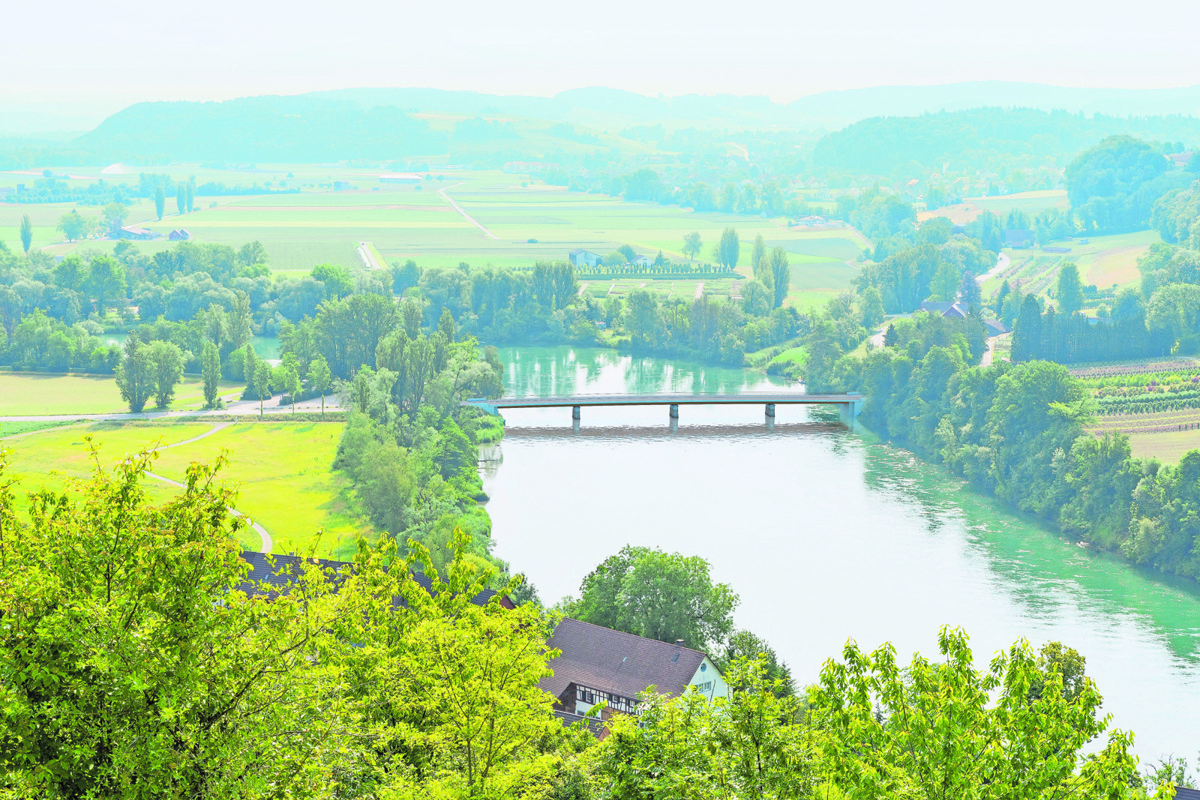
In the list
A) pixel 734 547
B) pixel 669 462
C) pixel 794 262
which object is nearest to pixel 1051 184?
pixel 794 262

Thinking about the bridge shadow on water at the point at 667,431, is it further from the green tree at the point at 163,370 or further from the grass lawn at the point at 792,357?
the green tree at the point at 163,370

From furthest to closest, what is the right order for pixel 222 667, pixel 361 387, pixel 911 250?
pixel 911 250, pixel 361 387, pixel 222 667

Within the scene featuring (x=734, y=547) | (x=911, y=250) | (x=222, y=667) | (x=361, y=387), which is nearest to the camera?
(x=222, y=667)

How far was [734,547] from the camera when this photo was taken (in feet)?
163

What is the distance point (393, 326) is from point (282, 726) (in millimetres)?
71666

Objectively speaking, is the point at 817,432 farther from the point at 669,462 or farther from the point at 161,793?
the point at 161,793

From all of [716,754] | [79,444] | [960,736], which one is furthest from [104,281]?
[960,736]

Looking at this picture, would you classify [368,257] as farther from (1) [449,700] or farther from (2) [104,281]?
(1) [449,700]

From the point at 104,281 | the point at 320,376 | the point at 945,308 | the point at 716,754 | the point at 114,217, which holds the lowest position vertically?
the point at 320,376

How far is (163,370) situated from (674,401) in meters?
29.9

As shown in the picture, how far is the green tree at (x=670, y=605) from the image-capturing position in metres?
35.1

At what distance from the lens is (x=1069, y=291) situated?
4080 inches

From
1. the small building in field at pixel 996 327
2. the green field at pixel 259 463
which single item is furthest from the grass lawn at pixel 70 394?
the small building in field at pixel 996 327

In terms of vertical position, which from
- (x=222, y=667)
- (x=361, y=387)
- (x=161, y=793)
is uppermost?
(x=222, y=667)
